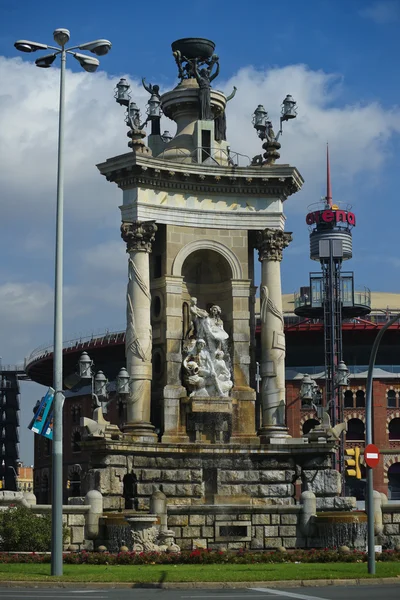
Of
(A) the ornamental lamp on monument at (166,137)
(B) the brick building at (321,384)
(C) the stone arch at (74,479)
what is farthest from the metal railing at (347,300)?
(A) the ornamental lamp on monument at (166,137)

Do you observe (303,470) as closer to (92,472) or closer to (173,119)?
(92,472)

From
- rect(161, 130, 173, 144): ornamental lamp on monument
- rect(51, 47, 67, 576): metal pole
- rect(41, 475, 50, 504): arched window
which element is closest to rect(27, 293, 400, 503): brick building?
rect(41, 475, 50, 504): arched window

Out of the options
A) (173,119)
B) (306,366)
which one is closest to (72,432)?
(306,366)

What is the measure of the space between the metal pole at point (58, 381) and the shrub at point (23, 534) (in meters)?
6.49

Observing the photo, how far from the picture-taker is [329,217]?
112m

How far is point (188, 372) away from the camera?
51.0 metres

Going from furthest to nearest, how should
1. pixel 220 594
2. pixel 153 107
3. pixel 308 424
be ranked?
pixel 308 424 → pixel 153 107 → pixel 220 594

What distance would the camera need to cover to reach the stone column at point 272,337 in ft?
169

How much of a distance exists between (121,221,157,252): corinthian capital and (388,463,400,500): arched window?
196 feet

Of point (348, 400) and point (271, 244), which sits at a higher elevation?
point (271, 244)

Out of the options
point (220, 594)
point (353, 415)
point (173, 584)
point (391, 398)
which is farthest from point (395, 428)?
point (220, 594)

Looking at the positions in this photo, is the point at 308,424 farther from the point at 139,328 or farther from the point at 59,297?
the point at 59,297

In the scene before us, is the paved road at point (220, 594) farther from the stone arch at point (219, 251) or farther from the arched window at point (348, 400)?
the arched window at point (348, 400)

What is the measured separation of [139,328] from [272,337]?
5.88 meters
